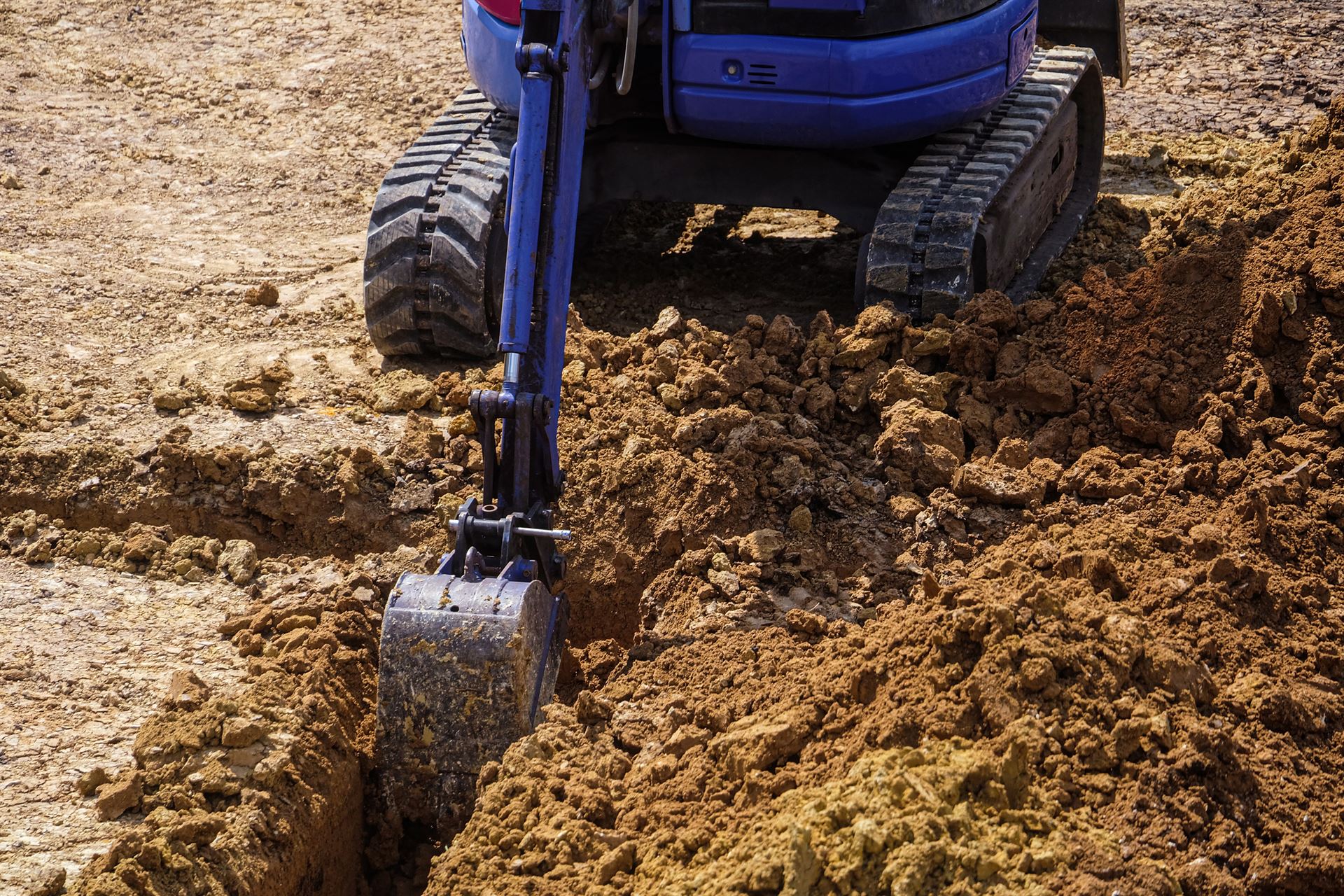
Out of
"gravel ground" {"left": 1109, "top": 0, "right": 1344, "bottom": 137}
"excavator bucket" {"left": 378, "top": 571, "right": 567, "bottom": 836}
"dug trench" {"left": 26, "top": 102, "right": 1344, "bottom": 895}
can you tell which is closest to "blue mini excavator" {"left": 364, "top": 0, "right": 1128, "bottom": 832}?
"excavator bucket" {"left": 378, "top": 571, "right": 567, "bottom": 836}

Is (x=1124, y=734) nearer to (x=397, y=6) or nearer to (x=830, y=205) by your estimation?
(x=830, y=205)

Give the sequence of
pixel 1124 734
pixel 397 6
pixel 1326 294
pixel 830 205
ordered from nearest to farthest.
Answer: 1. pixel 1124 734
2. pixel 1326 294
3. pixel 830 205
4. pixel 397 6

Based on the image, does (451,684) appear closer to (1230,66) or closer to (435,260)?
(435,260)

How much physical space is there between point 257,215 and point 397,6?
11.3 ft

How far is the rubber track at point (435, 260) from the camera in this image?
17.3 ft

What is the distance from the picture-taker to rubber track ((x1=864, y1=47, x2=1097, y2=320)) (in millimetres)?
4984

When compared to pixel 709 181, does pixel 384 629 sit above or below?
below

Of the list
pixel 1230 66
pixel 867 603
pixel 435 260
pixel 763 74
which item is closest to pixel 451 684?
pixel 867 603

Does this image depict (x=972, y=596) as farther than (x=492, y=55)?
No

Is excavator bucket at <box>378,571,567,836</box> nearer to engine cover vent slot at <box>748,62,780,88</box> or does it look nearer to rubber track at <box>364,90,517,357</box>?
rubber track at <box>364,90,517,357</box>

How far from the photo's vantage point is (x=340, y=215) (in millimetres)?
7391

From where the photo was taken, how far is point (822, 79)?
510 cm

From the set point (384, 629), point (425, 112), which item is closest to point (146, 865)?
point (384, 629)

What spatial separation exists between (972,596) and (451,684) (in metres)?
1.29
